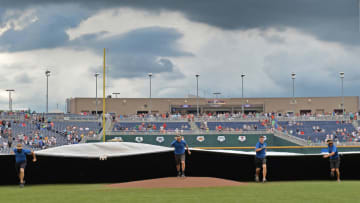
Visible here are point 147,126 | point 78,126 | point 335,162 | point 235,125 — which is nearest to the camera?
point 335,162

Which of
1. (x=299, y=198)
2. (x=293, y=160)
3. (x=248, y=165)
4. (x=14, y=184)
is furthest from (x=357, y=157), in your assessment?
(x=14, y=184)

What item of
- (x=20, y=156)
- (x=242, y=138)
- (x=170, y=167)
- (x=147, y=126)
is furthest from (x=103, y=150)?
(x=147, y=126)

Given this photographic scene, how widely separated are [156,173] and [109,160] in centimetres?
163

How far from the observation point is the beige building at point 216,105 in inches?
2822

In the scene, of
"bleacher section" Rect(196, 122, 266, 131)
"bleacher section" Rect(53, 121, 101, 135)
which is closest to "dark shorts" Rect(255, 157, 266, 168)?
"bleacher section" Rect(53, 121, 101, 135)

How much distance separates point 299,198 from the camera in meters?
10.4

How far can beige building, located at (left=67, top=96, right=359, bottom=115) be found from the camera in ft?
235

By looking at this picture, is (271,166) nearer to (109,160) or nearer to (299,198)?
(109,160)

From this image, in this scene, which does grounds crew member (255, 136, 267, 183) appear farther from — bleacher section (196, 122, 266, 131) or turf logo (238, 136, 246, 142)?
bleacher section (196, 122, 266, 131)

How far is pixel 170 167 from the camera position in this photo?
1712 centimetres

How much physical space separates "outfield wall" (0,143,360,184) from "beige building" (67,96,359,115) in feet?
178

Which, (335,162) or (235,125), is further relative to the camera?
(235,125)

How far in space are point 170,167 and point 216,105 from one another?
58047 millimetres

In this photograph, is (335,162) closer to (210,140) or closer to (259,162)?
(259,162)
